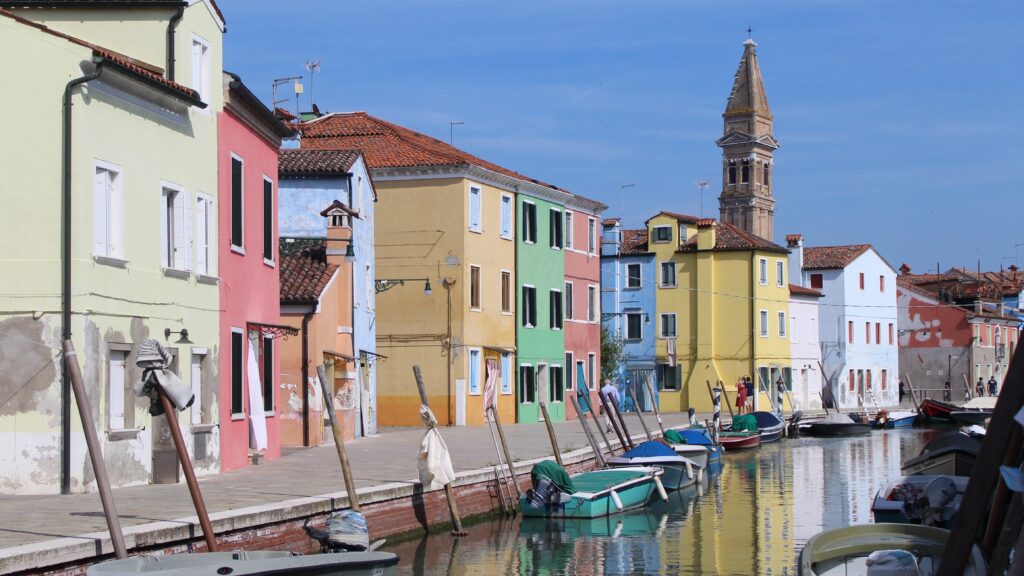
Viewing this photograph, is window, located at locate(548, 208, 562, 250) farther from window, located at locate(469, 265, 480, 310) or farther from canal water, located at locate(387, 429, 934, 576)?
canal water, located at locate(387, 429, 934, 576)

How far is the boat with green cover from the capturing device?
23.1 metres

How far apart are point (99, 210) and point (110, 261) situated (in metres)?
0.71

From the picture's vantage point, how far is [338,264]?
101ft

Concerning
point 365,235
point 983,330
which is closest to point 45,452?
point 365,235

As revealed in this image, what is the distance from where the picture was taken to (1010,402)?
8633 mm

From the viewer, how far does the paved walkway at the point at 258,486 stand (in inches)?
577

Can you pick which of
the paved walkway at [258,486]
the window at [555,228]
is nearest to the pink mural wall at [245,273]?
the paved walkway at [258,486]

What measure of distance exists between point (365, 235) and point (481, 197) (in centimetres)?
940

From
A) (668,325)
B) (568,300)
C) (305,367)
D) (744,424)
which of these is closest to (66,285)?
(305,367)

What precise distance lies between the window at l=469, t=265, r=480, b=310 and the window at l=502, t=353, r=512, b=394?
2.51 metres

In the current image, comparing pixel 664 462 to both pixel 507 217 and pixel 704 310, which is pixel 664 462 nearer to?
pixel 507 217

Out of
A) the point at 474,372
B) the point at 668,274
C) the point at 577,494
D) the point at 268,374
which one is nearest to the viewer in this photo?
the point at 577,494

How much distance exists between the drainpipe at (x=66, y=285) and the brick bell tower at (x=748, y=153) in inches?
4074

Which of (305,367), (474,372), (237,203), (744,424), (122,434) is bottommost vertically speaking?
(744,424)
